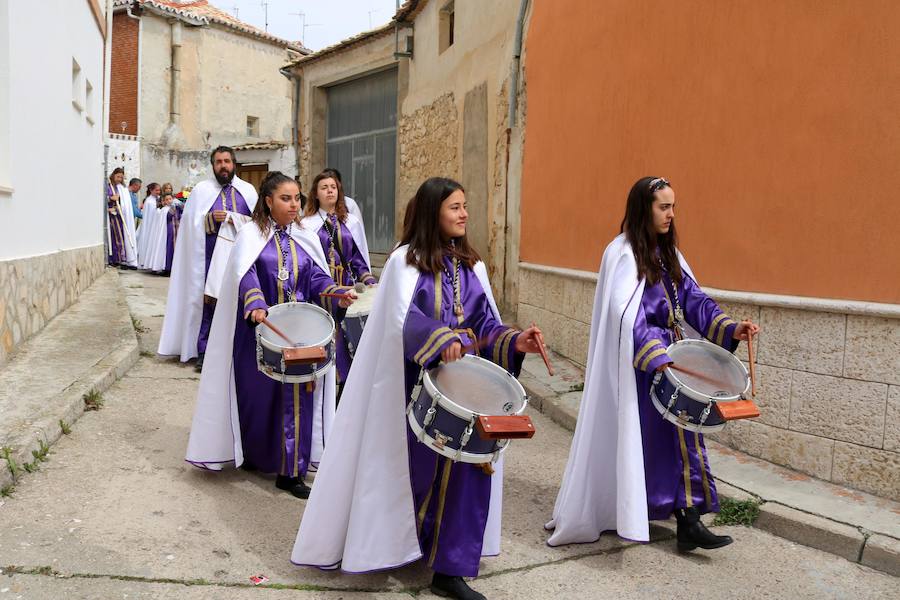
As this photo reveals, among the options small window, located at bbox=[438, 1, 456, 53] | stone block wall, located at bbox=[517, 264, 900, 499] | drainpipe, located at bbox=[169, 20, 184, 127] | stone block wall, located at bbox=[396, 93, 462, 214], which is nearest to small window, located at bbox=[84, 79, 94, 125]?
stone block wall, located at bbox=[396, 93, 462, 214]

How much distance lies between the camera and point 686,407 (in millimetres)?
3676

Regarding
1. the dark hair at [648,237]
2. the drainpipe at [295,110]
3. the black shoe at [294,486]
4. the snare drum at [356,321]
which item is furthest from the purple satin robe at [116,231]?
the dark hair at [648,237]

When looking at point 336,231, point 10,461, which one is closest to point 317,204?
point 336,231

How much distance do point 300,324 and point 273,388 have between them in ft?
1.62

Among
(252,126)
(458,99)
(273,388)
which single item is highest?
(252,126)

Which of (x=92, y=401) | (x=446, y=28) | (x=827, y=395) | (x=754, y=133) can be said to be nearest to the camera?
(x=827, y=395)

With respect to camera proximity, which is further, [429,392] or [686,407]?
[686,407]

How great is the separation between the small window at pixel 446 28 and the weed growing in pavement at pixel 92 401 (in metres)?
8.66

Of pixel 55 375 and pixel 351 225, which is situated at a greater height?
pixel 351 225

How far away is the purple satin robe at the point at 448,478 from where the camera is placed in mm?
3352

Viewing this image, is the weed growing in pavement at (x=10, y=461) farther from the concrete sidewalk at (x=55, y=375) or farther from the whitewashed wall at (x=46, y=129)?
the whitewashed wall at (x=46, y=129)

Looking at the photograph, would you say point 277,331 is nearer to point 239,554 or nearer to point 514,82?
point 239,554

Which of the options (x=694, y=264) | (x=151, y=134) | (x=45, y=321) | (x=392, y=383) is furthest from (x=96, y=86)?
(x=151, y=134)

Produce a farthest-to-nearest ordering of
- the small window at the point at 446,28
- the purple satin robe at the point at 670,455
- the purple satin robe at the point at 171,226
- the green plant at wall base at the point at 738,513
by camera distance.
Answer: the purple satin robe at the point at 171,226, the small window at the point at 446,28, the green plant at wall base at the point at 738,513, the purple satin robe at the point at 670,455
